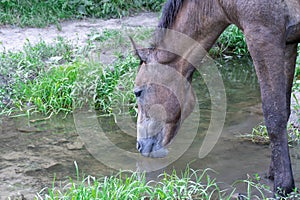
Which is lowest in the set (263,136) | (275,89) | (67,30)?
(263,136)

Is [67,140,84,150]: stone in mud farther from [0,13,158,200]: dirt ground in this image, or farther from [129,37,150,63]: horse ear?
[129,37,150,63]: horse ear

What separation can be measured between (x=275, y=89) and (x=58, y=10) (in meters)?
7.13

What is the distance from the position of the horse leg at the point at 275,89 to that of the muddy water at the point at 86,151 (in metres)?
0.49

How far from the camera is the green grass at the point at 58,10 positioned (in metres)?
9.63

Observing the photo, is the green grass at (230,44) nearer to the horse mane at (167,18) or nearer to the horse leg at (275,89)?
the horse mane at (167,18)

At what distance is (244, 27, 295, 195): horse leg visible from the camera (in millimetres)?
3891

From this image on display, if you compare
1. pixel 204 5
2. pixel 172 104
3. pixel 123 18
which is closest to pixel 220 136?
pixel 172 104

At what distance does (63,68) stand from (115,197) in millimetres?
3750

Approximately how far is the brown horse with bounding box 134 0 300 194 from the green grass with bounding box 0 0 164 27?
5512 millimetres

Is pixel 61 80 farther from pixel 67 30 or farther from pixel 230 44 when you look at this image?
pixel 230 44

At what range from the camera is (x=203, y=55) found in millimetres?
4516

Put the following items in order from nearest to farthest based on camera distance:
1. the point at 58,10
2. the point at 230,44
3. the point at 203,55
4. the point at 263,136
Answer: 1. the point at 203,55
2. the point at 263,136
3. the point at 230,44
4. the point at 58,10

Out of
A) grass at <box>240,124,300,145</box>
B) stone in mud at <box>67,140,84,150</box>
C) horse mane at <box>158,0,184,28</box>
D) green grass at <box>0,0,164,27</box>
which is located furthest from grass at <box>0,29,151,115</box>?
horse mane at <box>158,0,184,28</box>

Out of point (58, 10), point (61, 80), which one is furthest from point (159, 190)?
point (58, 10)
